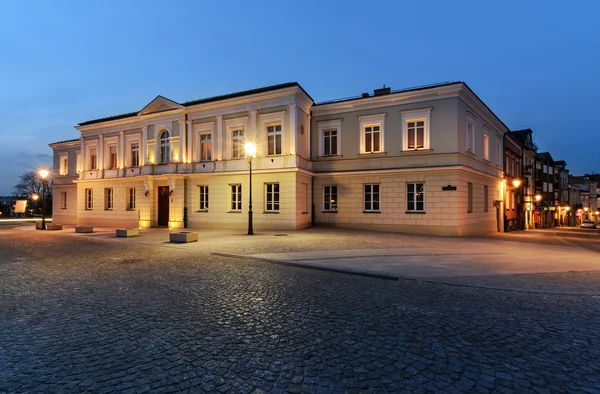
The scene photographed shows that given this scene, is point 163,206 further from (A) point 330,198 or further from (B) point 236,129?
(A) point 330,198

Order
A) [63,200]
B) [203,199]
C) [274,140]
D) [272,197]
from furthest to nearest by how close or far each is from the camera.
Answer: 1. [63,200]
2. [203,199]
3. [274,140]
4. [272,197]

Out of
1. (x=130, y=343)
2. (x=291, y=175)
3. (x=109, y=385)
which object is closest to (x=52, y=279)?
(x=130, y=343)

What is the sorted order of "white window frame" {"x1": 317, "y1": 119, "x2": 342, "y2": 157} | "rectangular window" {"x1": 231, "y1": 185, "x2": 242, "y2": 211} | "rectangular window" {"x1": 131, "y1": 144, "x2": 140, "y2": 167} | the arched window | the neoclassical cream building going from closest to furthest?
1. the neoclassical cream building
2. "white window frame" {"x1": 317, "y1": 119, "x2": 342, "y2": 157}
3. "rectangular window" {"x1": 231, "y1": 185, "x2": 242, "y2": 211}
4. the arched window
5. "rectangular window" {"x1": 131, "y1": 144, "x2": 140, "y2": 167}

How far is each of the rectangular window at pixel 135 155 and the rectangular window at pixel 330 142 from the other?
16102 mm

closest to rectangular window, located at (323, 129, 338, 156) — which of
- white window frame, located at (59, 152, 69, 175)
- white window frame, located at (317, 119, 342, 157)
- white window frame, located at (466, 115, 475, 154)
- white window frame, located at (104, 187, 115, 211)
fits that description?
white window frame, located at (317, 119, 342, 157)

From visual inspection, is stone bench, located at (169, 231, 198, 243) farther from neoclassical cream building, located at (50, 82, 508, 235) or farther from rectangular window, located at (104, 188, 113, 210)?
rectangular window, located at (104, 188, 113, 210)

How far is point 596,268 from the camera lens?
31.5 feet

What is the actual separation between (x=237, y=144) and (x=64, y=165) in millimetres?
24396

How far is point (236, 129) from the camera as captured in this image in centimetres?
2364

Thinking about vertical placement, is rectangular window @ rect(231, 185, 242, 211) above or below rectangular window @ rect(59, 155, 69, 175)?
below

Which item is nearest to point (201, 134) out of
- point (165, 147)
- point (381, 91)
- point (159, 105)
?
point (165, 147)

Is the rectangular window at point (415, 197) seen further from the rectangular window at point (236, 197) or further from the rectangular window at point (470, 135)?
the rectangular window at point (236, 197)

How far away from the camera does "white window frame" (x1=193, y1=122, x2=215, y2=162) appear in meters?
24.2

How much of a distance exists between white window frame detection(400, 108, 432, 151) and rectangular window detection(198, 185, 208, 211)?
14.7 metres
